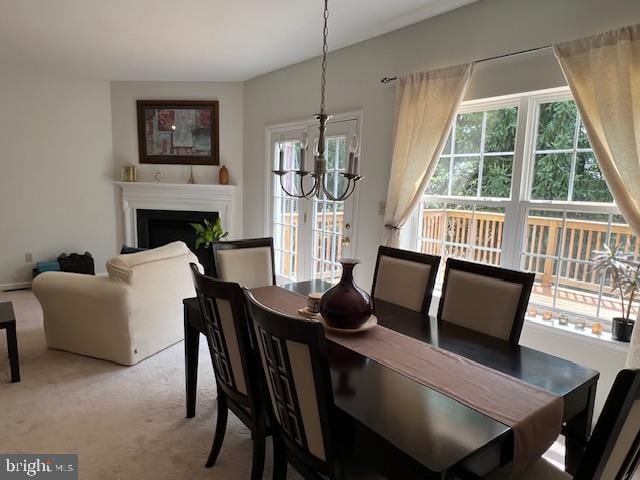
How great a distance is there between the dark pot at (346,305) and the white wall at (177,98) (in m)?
3.83

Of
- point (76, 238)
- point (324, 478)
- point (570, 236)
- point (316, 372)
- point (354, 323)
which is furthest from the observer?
point (76, 238)

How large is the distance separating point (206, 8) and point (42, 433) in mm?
3029

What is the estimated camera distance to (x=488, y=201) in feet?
9.54

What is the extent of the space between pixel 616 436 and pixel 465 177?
7.78ft

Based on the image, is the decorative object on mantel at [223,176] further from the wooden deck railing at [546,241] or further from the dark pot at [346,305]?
the dark pot at [346,305]

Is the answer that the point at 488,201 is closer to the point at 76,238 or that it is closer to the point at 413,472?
the point at 413,472

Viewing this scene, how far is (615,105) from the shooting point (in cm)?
216

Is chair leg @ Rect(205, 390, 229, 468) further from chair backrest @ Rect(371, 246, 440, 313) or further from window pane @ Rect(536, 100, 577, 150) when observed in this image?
window pane @ Rect(536, 100, 577, 150)

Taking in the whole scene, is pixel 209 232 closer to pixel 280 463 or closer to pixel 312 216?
pixel 312 216

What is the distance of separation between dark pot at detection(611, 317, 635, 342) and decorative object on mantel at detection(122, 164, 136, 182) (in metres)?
5.47

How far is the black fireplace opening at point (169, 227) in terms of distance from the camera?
5508 millimetres

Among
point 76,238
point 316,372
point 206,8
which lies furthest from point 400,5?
point 76,238

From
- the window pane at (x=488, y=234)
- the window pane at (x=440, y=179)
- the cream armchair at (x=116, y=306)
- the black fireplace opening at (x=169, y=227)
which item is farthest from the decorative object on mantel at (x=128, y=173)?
the window pane at (x=488, y=234)

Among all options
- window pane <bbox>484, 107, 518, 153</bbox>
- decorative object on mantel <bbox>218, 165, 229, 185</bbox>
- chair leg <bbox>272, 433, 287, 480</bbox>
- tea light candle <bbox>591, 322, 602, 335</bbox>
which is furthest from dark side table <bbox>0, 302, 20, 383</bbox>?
tea light candle <bbox>591, 322, 602, 335</bbox>
